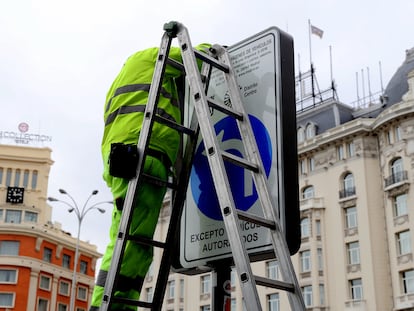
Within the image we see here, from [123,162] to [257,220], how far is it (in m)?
0.89

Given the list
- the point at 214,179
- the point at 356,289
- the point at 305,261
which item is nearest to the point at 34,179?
the point at 305,261

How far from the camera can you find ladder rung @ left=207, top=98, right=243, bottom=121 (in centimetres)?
402

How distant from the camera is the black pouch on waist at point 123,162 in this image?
3.95 meters

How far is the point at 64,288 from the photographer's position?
6059cm

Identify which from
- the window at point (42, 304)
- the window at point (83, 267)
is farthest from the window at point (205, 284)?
the window at point (83, 267)

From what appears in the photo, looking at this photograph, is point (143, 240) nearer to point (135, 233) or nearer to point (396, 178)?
point (135, 233)

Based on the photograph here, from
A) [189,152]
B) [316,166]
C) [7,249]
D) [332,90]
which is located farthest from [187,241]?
[7,249]

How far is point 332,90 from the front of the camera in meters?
48.6

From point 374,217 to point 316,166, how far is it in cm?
611

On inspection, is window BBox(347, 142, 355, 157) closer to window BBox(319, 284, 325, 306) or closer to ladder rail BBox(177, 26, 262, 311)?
window BBox(319, 284, 325, 306)

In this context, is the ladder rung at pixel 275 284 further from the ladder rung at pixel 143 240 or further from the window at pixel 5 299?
the window at pixel 5 299

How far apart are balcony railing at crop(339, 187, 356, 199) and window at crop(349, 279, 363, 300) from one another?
544 cm

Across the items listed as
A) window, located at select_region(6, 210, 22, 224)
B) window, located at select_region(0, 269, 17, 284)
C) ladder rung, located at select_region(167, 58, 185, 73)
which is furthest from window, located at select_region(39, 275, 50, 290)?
ladder rung, located at select_region(167, 58, 185, 73)

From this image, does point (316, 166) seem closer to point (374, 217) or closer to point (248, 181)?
point (374, 217)
